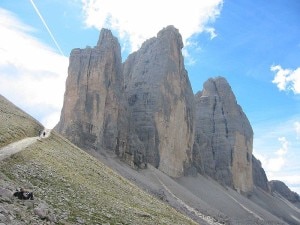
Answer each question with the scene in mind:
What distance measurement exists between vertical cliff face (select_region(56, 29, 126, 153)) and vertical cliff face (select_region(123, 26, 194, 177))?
1183 cm

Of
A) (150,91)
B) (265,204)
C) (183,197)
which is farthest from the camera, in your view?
(265,204)

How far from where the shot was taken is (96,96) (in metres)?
116

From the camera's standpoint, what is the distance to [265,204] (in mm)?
180375

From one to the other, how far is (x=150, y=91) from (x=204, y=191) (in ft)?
117

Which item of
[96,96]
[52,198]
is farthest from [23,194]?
[96,96]

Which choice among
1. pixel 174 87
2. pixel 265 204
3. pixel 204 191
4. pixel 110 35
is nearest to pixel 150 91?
pixel 174 87

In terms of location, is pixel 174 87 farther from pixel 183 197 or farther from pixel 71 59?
pixel 183 197

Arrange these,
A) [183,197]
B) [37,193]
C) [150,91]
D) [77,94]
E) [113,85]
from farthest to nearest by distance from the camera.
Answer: [150,91]
[113,85]
[77,94]
[183,197]
[37,193]

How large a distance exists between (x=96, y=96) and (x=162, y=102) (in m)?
28.0

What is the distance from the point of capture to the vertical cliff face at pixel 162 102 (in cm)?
13275

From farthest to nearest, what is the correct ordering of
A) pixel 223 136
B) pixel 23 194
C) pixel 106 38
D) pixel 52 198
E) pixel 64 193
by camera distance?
pixel 223 136, pixel 106 38, pixel 64 193, pixel 52 198, pixel 23 194

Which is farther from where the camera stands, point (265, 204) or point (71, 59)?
point (265, 204)

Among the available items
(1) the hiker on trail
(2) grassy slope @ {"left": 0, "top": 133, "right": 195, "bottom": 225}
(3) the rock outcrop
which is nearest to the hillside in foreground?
(2) grassy slope @ {"left": 0, "top": 133, "right": 195, "bottom": 225}

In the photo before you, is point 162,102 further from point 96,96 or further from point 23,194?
point 23,194
